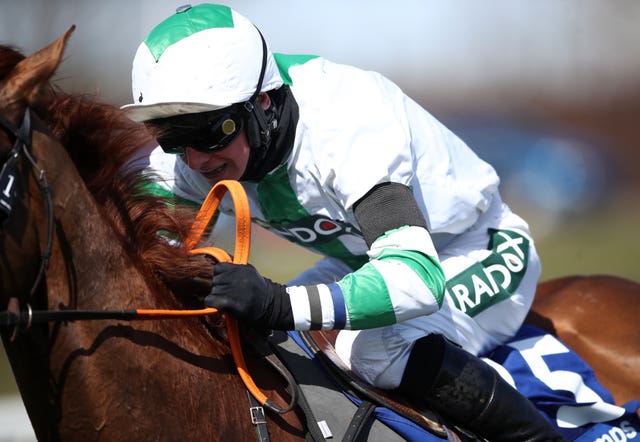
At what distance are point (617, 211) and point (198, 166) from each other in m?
11.2

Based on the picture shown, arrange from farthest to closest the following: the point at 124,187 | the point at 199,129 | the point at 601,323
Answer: the point at 601,323
the point at 199,129
the point at 124,187

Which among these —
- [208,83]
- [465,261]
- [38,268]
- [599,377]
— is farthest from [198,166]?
[599,377]

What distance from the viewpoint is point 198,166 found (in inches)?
108

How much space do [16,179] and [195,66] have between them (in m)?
0.76

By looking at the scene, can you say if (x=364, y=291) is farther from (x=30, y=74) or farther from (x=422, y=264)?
(x=30, y=74)

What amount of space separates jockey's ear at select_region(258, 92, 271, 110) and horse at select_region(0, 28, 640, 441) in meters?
0.42

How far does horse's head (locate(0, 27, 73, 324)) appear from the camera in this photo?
2002 millimetres

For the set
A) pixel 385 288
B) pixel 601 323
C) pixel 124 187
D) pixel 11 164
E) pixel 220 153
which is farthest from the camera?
pixel 601 323

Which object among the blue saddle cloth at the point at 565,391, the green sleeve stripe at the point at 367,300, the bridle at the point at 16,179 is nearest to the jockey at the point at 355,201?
the green sleeve stripe at the point at 367,300

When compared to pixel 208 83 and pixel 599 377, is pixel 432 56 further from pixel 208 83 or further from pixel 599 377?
pixel 208 83

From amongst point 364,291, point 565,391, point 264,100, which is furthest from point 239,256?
point 565,391

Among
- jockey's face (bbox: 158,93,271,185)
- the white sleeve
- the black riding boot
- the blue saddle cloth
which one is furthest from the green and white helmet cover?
the blue saddle cloth

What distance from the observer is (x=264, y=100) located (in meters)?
2.81

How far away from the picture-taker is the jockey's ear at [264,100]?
280cm
